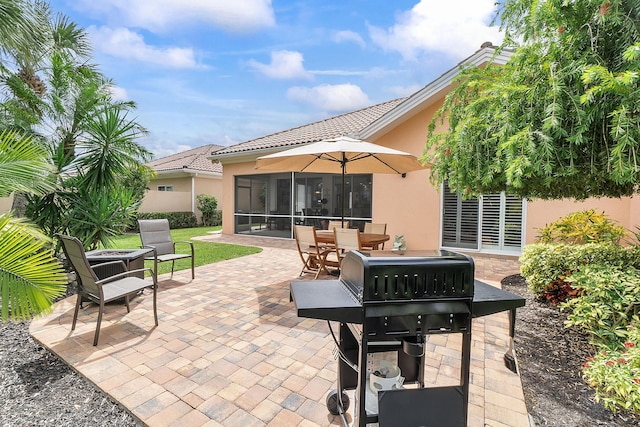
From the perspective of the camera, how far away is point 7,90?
236 inches

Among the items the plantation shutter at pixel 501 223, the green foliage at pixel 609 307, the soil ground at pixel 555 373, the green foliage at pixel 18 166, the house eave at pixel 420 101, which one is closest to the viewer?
the soil ground at pixel 555 373

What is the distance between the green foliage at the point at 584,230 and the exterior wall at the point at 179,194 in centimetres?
1689

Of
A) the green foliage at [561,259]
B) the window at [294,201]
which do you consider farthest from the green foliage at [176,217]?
the green foliage at [561,259]

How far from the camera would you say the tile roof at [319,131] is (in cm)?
1088

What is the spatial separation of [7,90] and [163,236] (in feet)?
14.0

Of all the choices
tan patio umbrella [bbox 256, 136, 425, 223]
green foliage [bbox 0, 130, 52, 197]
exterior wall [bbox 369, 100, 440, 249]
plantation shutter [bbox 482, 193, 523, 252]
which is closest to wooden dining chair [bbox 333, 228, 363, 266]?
tan patio umbrella [bbox 256, 136, 425, 223]

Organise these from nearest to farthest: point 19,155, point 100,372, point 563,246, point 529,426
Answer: point 529,426, point 100,372, point 19,155, point 563,246

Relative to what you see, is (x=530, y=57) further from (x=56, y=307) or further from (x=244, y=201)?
(x=244, y=201)

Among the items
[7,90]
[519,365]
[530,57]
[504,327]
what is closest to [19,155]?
[7,90]

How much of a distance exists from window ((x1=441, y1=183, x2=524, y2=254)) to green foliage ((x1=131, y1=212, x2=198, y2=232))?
13.7 meters

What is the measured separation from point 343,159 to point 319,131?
22.2ft

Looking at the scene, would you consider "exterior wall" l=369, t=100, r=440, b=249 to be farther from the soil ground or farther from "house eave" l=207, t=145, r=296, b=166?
the soil ground

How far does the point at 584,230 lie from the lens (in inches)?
229

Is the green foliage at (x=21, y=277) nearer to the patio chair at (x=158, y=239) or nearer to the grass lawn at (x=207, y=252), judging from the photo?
the patio chair at (x=158, y=239)
